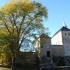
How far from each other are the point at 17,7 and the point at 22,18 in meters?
1.84

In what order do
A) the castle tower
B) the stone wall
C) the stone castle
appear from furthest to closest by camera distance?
1. the castle tower
2. the stone wall
3. the stone castle

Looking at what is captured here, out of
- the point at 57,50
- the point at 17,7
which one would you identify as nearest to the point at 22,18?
the point at 17,7

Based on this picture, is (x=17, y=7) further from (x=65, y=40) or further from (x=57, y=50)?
(x=65, y=40)

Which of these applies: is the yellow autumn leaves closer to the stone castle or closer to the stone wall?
the stone castle

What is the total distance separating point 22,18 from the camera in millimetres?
27000

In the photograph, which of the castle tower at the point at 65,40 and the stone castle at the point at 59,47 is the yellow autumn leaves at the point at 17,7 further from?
the castle tower at the point at 65,40

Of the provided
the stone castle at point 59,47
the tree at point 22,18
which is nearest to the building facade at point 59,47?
the stone castle at point 59,47

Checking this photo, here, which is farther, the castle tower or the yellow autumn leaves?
the castle tower

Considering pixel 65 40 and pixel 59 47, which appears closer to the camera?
pixel 59 47

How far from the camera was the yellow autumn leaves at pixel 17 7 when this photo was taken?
26.2m

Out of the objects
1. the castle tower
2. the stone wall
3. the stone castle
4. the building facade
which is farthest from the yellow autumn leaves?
the castle tower

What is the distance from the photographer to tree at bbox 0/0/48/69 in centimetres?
2638

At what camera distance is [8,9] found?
26.2 metres

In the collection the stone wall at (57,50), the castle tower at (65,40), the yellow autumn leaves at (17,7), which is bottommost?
the stone wall at (57,50)
